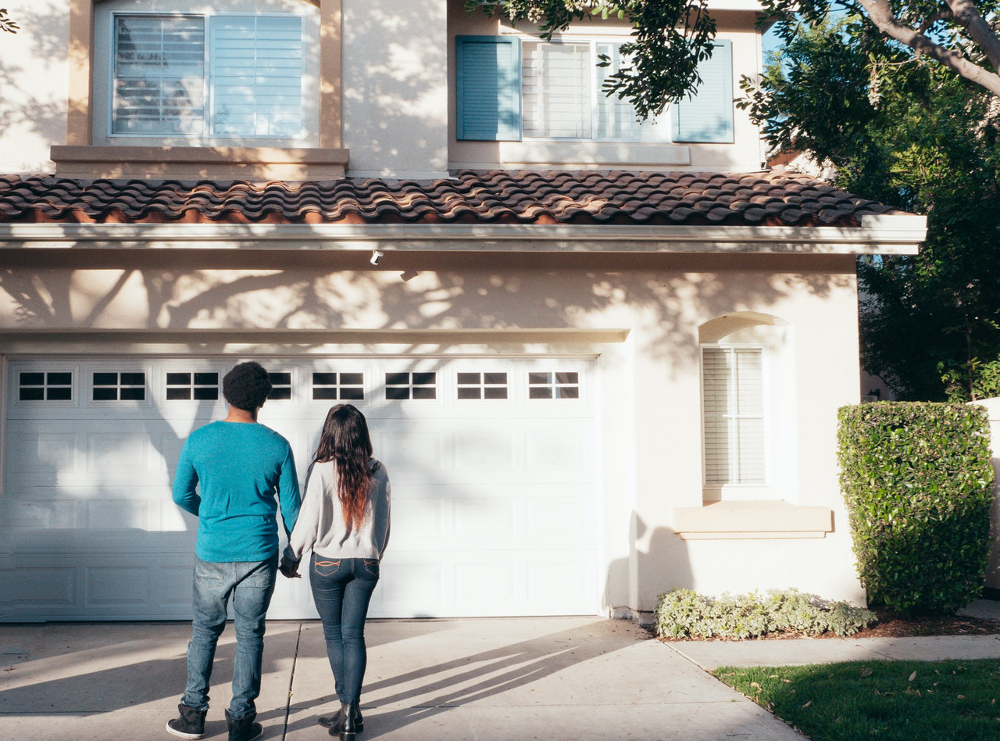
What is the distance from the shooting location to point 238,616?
4.60 meters

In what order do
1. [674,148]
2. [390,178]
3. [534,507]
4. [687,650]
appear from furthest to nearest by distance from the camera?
[674,148]
[390,178]
[534,507]
[687,650]

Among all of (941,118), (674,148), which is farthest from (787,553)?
(941,118)

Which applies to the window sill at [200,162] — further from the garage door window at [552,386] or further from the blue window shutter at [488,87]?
the garage door window at [552,386]

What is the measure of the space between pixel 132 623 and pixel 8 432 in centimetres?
198

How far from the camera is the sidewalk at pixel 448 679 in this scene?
4926 millimetres

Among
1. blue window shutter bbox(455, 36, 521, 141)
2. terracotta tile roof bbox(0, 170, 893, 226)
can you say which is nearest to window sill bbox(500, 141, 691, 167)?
blue window shutter bbox(455, 36, 521, 141)

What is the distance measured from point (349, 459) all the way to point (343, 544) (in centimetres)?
44

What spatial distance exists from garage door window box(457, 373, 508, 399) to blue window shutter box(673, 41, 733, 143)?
395 centimetres

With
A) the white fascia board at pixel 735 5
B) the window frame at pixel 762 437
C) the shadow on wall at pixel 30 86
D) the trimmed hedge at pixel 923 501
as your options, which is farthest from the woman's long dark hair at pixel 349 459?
the white fascia board at pixel 735 5

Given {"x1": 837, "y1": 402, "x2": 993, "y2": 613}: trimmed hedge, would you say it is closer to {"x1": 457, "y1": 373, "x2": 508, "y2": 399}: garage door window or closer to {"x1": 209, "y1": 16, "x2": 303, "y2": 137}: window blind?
{"x1": 457, "y1": 373, "x2": 508, "y2": 399}: garage door window

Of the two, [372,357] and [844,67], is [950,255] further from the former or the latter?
[372,357]

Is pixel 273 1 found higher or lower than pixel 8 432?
higher

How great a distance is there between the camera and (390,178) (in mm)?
9352

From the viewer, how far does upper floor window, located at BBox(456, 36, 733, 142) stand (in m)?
10.0
